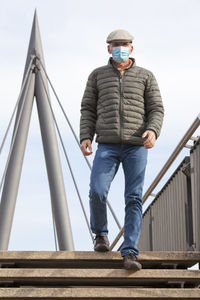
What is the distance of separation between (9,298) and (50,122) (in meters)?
10.8

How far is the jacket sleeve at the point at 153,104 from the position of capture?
271 inches

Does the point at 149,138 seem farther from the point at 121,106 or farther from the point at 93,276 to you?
the point at 93,276

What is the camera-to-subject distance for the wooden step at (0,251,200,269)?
668cm

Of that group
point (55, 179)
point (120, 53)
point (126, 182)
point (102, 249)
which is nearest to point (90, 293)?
point (102, 249)

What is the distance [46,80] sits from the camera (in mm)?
17844

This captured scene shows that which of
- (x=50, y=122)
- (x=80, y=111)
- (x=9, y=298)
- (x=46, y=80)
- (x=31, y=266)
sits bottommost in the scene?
(x=9, y=298)

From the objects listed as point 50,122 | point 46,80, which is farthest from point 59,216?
point 46,80

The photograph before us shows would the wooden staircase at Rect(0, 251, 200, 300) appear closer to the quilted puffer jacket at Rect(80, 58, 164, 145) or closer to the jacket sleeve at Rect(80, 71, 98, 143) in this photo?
the quilted puffer jacket at Rect(80, 58, 164, 145)

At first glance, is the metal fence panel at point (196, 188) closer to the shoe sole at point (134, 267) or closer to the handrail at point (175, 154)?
the handrail at point (175, 154)

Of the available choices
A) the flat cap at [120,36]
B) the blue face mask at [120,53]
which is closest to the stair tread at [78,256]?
the blue face mask at [120,53]

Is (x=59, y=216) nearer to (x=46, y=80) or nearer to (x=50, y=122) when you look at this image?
(x=50, y=122)

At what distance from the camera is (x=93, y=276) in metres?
6.42

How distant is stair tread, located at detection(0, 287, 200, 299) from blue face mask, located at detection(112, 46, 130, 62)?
6.73 feet

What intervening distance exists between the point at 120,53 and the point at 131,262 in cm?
186
